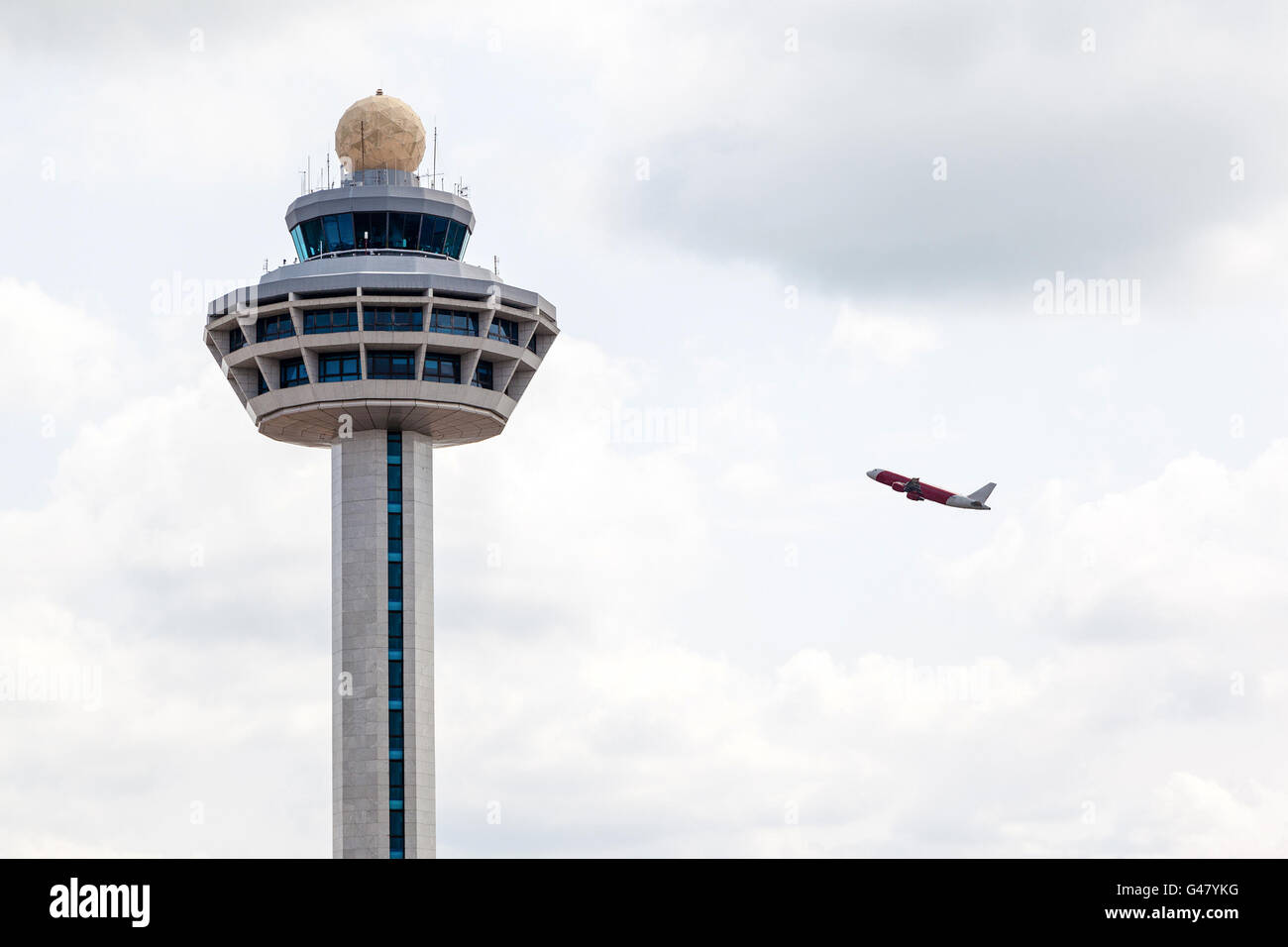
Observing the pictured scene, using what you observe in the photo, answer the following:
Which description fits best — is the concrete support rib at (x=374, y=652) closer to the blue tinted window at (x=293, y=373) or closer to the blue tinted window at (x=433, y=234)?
the blue tinted window at (x=293, y=373)

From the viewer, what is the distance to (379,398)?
465ft

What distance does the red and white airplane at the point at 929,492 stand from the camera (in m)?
147

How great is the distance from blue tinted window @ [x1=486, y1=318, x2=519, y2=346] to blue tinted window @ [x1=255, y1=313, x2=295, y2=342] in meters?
12.8

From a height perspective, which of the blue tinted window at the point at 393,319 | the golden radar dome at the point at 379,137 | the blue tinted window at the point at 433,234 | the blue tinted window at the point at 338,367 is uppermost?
the golden radar dome at the point at 379,137

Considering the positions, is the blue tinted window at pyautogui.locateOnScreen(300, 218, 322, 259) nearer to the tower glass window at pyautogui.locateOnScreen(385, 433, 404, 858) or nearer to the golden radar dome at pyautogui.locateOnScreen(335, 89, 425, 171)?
the golden radar dome at pyautogui.locateOnScreen(335, 89, 425, 171)

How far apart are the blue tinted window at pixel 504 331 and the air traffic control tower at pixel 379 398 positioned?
14cm

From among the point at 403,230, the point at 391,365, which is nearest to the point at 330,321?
the point at 391,365

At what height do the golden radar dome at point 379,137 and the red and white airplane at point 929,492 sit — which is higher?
the golden radar dome at point 379,137
